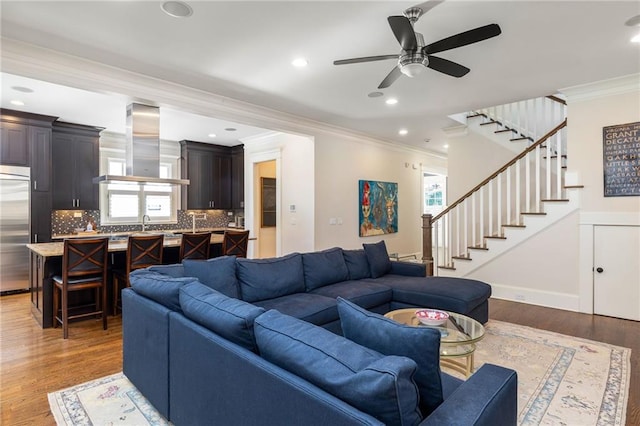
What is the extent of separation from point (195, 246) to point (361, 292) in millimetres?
2302

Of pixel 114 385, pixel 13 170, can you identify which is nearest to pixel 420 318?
pixel 114 385

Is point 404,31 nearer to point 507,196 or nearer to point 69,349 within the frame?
point 507,196

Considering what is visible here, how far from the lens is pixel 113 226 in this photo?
6629 millimetres

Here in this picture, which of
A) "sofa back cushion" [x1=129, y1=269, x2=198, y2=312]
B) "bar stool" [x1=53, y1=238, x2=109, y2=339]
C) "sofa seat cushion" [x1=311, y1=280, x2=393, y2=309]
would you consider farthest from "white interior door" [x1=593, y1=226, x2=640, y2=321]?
"bar stool" [x1=53, y1=238, x2=109, y2=339]

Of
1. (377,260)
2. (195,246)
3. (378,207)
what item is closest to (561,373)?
(377,260)

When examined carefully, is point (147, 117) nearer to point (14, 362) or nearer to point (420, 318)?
point (14, 362)

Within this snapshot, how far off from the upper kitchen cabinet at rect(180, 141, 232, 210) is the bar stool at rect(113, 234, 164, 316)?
11.4 ft

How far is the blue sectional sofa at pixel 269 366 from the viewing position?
3.40 feet

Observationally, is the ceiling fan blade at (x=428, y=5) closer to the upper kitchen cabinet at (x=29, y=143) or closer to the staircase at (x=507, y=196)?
the staircase at (x=507, y=196)

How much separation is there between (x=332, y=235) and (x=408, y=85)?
2843 millimetres

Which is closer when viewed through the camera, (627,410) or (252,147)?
(627,410)

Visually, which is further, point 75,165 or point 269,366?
point 75,165

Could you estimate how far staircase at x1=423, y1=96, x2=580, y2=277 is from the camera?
486 cm

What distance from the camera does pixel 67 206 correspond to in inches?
230
